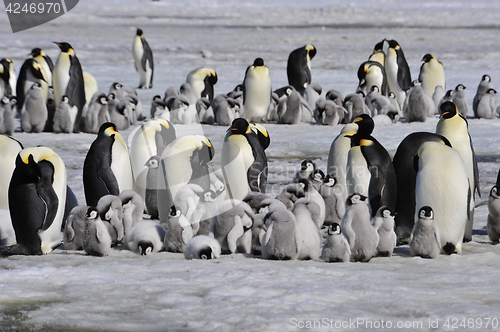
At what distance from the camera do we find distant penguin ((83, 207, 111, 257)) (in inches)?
159

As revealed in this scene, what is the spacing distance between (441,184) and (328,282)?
131 centimetres

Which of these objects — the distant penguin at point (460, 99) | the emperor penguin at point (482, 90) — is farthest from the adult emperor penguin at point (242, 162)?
the emperor penguin at point (482, 90)

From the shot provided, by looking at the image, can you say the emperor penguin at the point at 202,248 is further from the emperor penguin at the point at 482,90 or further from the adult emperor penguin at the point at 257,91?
the emperor penguin at the point at 482,90

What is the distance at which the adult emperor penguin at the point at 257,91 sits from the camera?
10633mm

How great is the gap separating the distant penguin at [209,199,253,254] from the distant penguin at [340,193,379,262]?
66 cm

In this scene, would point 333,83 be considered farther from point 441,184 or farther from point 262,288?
point 262,288

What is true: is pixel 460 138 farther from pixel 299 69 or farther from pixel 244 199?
pixel 299 69

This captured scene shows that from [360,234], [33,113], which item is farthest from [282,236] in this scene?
[33,113]

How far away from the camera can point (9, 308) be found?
296cm

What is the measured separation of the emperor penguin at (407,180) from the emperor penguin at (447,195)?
364mm

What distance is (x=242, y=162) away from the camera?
18.1ft

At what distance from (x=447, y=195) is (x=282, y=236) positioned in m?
1.17

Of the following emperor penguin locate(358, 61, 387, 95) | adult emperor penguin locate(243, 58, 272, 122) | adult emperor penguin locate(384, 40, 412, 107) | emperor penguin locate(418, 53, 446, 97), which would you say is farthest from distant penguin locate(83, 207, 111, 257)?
adult emperor penguin locate(384, 40, 412, 107)

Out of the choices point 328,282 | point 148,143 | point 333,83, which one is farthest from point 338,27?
point 328,282
